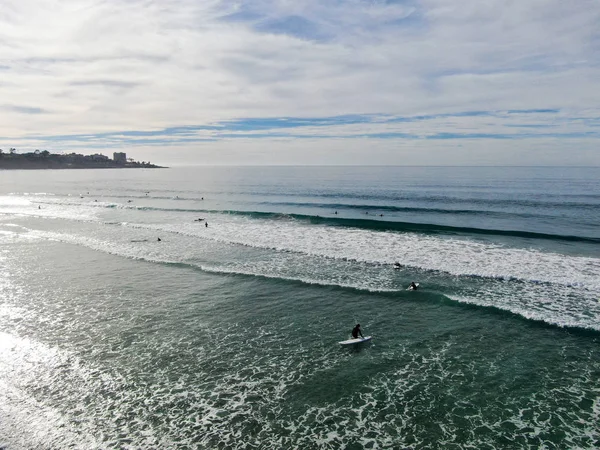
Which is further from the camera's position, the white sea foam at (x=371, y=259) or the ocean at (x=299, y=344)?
the white sea foam at (x=371, y=259)

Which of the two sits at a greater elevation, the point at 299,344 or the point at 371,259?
the point at 371,259

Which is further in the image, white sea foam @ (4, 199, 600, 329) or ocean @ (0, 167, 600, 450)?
white sea foam @ (4, 199, 600, 329)

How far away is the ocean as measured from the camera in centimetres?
1185

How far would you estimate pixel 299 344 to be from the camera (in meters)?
17.0

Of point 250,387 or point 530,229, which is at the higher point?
point 530,229

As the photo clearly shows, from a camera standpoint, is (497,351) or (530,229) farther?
(530,229)

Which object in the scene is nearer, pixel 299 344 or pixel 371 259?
pixel 299 344

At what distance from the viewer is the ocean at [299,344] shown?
38.9 ft

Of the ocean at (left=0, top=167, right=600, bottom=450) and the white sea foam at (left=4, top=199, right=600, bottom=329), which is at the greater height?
the white sea foam at (left=4, top=199, right=600, bottom=329)

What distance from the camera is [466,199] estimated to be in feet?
224

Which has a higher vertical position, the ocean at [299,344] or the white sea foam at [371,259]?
the white sea foam at [371,259]

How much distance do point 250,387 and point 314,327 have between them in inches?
216

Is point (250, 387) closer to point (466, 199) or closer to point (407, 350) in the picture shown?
point (407, 350)

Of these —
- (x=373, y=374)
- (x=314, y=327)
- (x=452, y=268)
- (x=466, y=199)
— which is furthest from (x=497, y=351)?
(x=466, y=199)
